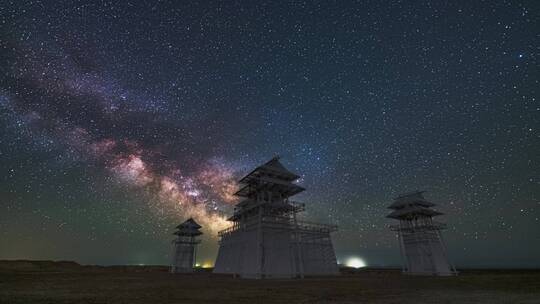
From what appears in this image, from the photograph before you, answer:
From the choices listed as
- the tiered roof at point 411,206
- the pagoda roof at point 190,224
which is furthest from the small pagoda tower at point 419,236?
the pagoda roof at point 190,224

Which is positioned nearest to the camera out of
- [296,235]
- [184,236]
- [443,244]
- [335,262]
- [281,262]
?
[281,262]

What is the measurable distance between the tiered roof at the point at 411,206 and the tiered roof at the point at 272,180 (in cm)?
2153

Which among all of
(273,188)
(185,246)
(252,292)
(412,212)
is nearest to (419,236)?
(412,212)

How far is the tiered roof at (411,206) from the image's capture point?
4138 cm

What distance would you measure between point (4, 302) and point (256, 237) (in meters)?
21.2

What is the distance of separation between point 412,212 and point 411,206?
1505mm

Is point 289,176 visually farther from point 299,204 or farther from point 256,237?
point 256,237

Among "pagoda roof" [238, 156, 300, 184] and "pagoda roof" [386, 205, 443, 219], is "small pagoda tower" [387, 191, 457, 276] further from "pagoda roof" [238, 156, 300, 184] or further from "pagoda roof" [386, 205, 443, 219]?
"pagoda roof" [238, 156, 300, 184]

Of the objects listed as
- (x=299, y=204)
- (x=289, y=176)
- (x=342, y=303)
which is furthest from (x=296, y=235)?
(x=342, y=303)

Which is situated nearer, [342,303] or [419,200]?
[342,303]

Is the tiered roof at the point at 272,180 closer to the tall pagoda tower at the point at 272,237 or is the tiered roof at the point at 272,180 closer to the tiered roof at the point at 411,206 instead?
the tall pagoda tower at the point at 272,237

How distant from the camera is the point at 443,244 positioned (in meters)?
40.7

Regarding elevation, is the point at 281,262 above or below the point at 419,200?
below

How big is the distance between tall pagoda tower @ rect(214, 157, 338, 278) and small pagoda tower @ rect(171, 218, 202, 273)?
1391 cm
